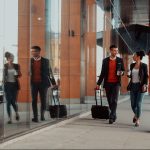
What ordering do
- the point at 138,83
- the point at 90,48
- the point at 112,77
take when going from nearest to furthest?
1. the point at 138,83
2. the point at 112,77
3. the point at 90,48

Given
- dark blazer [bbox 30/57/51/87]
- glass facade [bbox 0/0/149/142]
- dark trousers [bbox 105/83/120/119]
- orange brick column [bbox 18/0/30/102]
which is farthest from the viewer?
dark trousers [bbox 105/83/120/119]

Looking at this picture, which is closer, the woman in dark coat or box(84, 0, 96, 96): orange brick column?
the woman in dark coat

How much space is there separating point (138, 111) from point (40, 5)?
325 centimetres

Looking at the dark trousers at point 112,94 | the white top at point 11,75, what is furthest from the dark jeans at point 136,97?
the white top at point 11,75

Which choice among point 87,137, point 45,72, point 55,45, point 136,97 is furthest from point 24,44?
point 136,97

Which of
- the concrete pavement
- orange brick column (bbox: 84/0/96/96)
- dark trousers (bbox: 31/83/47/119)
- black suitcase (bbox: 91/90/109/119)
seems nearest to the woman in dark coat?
the concrete pavement

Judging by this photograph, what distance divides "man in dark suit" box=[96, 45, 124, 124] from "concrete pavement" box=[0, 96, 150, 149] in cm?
46

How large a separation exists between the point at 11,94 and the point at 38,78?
74.5 inches

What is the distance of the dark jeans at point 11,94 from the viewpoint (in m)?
7.93

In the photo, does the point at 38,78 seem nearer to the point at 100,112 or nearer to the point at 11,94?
the point at 11,94

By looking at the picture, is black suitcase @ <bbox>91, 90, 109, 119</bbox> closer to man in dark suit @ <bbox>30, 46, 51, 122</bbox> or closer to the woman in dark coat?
the woman in dark coat

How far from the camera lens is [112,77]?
1135 cm

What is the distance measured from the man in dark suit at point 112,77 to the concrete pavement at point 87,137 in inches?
18.3

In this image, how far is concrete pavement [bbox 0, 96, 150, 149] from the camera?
768cm
